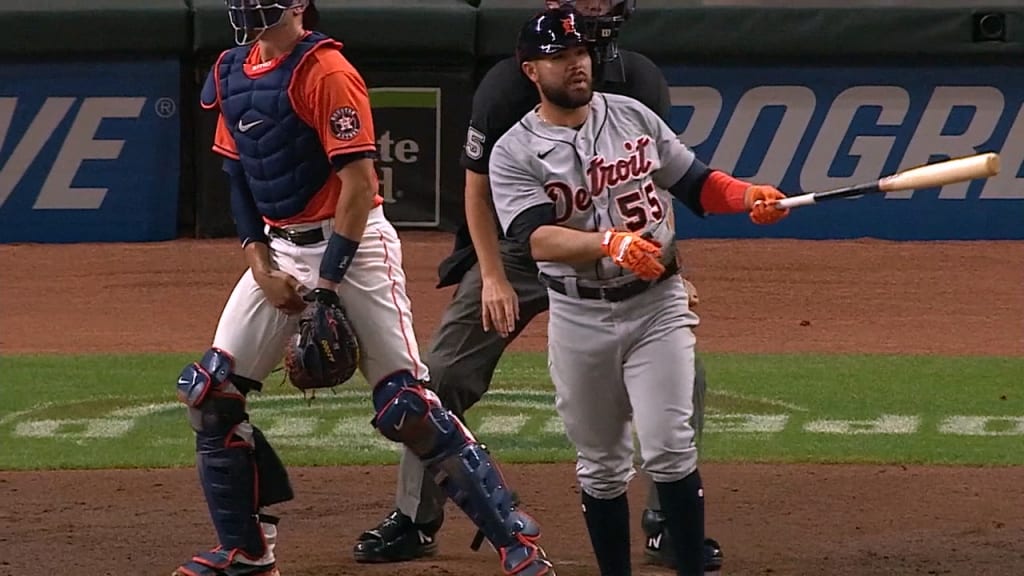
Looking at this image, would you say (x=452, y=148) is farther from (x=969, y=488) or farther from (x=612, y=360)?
(x=612, y=360)

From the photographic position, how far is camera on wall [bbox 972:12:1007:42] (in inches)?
502

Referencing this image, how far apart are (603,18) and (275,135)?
102 centimetres

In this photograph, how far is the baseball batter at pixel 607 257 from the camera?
4730mm

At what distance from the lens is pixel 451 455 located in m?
5.08

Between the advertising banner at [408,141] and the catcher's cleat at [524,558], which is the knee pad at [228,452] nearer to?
the catcher's cleat at [524,558]

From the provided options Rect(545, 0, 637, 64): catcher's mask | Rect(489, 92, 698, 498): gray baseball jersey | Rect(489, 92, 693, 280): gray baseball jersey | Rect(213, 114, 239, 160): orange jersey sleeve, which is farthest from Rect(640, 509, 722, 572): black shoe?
Rect(213, 114, 239, 160): orange jersey sleeve

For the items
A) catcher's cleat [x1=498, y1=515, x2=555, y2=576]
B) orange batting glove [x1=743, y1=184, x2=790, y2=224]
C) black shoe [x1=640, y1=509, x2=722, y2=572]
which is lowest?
black shoe [x1=640, y1=509, x2=722, y2=572]

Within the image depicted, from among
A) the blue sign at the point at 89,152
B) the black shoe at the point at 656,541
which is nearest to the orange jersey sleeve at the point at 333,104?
the black shoe at the point at 656,541

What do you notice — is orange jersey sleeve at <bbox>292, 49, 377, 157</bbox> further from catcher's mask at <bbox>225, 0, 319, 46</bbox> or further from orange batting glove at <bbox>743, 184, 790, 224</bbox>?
orange batting glove at <bbox>743, 184, 790, 224</bbox>

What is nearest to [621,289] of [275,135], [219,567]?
[275,135]

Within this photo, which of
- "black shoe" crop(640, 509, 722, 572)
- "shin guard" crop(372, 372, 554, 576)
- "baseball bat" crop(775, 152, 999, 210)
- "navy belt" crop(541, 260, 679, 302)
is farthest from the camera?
"black shoe" crop(640, 509, 722, 572)

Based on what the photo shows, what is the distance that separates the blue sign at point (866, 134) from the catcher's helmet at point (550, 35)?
827 cm

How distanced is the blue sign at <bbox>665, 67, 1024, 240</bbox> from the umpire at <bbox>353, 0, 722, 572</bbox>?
7.37m

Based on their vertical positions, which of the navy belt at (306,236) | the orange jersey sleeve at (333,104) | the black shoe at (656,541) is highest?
the orange jersey sleeve at (333,104)
